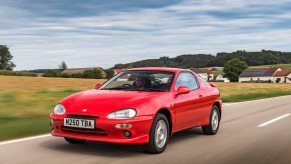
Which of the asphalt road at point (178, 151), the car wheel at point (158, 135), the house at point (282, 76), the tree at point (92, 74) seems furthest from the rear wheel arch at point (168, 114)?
the house at point (282, 76)

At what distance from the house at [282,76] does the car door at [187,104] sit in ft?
466

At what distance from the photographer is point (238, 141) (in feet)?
27.4

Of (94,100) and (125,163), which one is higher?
(94,100)

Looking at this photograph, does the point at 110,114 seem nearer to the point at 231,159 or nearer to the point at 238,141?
the point at 231,159

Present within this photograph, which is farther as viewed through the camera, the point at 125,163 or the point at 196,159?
the point at 196,159

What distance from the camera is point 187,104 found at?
25.6 ft

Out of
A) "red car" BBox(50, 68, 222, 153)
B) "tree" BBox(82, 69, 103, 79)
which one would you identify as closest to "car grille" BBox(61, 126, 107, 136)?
"red car" BBox(50, 68, 222, 153)

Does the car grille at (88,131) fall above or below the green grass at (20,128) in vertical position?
above

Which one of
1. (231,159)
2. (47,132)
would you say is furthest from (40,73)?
(231,159)

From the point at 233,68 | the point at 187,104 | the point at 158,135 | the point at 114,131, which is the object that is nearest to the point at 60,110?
the point at 114,131

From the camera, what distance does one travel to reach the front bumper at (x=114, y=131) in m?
6.25

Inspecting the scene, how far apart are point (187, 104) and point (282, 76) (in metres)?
149

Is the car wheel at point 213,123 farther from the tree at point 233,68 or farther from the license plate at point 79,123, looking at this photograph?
the tree at point 233,68

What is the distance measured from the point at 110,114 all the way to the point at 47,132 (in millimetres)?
3207
